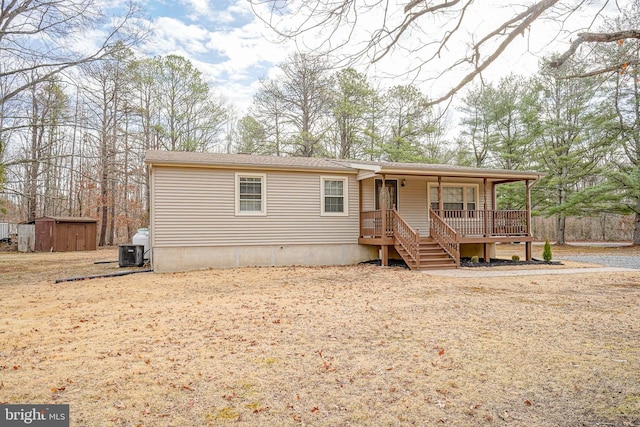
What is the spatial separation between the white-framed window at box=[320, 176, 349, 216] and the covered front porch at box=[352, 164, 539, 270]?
0.65 metres

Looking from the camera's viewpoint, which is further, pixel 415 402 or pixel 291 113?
pixel 291 113

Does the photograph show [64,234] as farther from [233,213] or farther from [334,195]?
[334,195]

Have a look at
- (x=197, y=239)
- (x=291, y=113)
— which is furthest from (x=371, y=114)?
(x=197, y=239)

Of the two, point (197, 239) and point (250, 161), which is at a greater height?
point (250, 161)

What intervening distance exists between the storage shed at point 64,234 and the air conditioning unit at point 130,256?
1100 cm

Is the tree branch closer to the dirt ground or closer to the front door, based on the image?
the dirt ground

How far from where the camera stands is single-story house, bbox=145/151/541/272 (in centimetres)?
1163

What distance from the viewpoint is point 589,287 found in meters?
8.54

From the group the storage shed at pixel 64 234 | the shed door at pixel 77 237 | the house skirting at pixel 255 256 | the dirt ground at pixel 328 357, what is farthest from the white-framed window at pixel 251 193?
the shed door at pixel 77 237

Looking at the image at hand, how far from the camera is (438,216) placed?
13047mm

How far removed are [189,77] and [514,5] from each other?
2505cm

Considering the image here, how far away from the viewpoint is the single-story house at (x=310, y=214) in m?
11.6

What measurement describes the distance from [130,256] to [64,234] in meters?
11.6

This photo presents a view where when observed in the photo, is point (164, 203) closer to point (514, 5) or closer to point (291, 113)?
point (514, 5)
